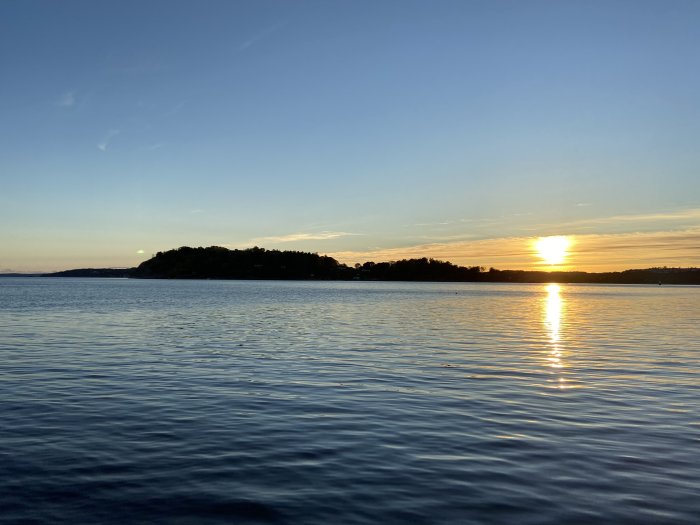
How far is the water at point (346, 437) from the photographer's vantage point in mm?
11875

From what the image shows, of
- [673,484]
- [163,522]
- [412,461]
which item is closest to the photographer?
[163,522]

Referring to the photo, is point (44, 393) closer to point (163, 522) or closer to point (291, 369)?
point (291, 369)

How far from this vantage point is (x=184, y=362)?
3381 centimetres

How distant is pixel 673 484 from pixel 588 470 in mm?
1851

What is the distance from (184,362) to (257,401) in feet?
41.6

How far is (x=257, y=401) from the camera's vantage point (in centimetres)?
2264

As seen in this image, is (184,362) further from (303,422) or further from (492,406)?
(492,406)

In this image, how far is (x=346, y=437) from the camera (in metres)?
17.3

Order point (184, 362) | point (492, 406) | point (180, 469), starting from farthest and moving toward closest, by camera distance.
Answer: point (184, 362)
point (492, 406)
point (180, 469)

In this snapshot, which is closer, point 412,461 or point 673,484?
point 673,484

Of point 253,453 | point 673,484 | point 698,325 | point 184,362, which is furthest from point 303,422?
point 698,325

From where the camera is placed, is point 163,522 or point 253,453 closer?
point 163,522

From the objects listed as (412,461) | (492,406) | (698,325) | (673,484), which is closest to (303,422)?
(412,461)

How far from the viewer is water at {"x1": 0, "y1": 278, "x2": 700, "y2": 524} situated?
11.9 m
